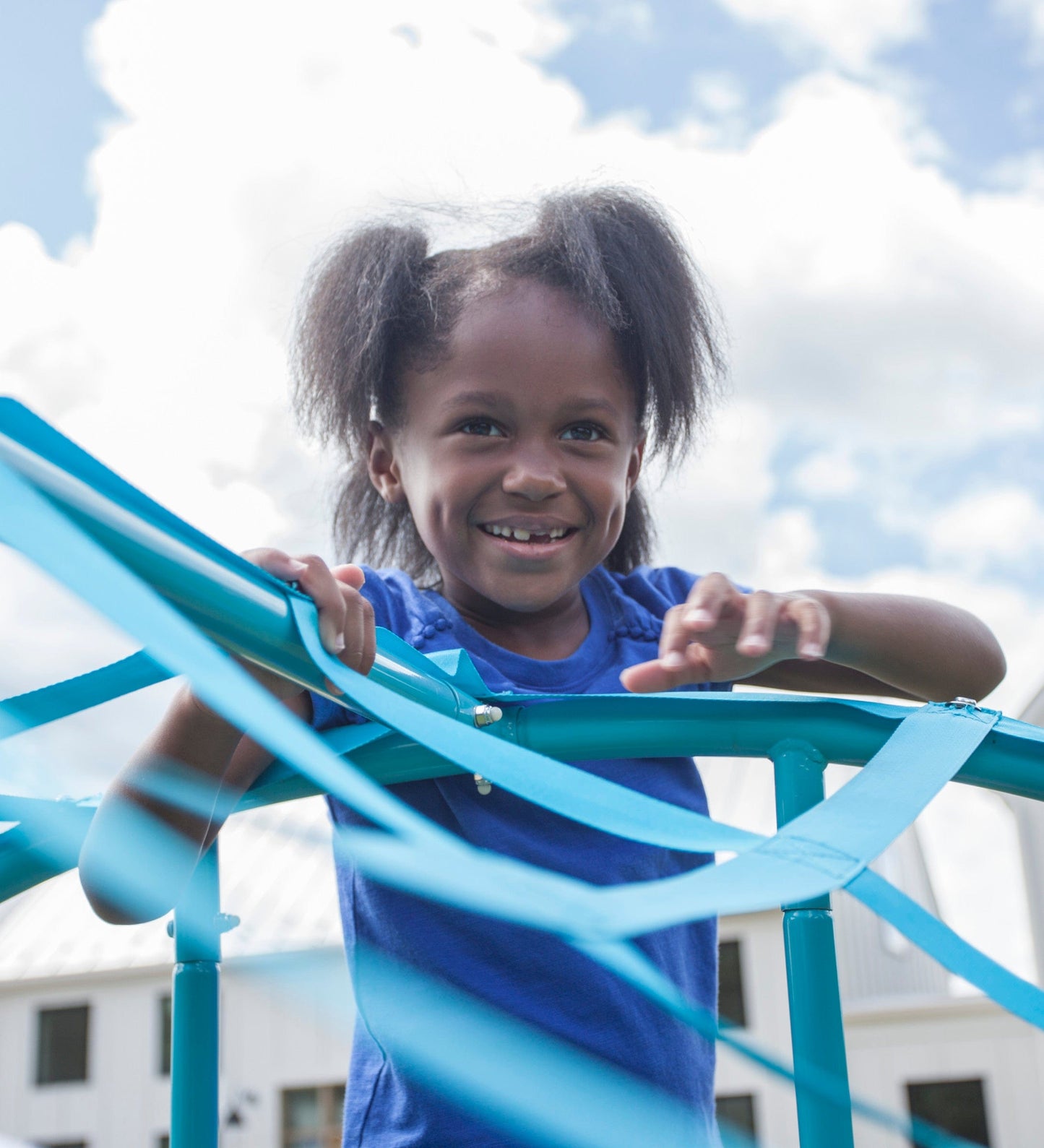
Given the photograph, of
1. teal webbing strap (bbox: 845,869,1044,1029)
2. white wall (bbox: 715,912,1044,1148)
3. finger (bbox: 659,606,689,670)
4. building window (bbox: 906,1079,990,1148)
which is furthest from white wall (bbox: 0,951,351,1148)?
teal webbing strap (bbox: 845,869,1044,1029)

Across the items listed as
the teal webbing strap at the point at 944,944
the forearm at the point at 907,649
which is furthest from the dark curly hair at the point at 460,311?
the teal webbing strap at the point at 944,944

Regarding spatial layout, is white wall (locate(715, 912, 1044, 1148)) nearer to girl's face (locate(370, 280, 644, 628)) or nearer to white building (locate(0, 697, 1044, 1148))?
white building (locate(0, 697, 1044, 1148))

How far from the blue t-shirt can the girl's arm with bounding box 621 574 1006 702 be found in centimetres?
18

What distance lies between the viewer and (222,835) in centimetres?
82

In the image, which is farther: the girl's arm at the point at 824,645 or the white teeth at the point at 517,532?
the white teeth at the point at 517,532

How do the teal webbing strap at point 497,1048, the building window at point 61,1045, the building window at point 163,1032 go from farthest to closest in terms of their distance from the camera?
1. the building window at point 61,1045
2. the building window at point 163,1032
3. the teal webbing strap at point 497,1048

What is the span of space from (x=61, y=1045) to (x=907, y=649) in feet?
32.0

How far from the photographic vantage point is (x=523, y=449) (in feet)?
3.22

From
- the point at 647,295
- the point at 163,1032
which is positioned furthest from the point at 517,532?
the point at 163,1032

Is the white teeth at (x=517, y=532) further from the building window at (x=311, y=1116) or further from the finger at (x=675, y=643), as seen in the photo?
the building window at (x=311, y=1116)

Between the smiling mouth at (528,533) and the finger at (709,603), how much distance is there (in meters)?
0.32

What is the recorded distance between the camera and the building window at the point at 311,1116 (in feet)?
28.0

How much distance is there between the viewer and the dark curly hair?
1.08m

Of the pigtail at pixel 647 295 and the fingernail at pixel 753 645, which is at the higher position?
the pigtail at pixel 647 295
